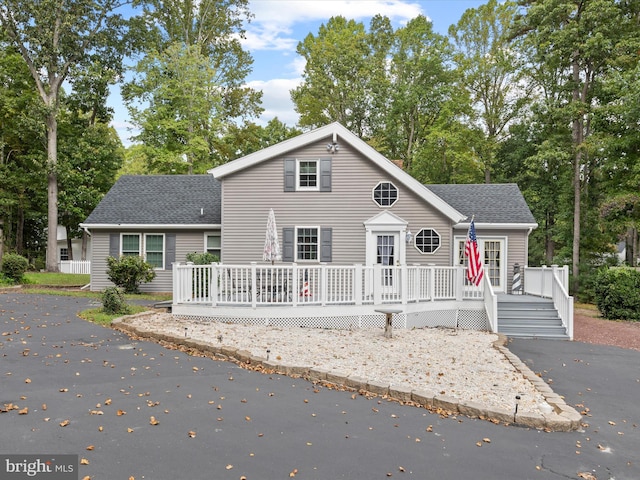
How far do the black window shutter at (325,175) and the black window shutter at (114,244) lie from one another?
847cm

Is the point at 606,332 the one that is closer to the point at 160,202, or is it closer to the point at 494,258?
the point at 494,258

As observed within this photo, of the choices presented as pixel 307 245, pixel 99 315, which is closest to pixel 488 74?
pixel 307 245

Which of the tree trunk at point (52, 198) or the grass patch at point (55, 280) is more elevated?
the tree trunk at point (52, 198)

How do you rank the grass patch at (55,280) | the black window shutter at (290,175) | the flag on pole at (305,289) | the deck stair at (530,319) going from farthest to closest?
1. the grass patch at (55,280)
2. the black window shutter at (290,175)
3. the deck stair at (530,319)
4. the flag on pole at (305,289)

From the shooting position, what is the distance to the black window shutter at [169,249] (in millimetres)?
17719

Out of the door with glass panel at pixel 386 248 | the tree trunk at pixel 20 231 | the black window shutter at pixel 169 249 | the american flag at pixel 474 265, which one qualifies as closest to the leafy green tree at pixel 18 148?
the tree trunk at pixel 20 231

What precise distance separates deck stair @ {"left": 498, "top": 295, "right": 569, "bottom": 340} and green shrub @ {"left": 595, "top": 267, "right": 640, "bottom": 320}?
3.55 metres

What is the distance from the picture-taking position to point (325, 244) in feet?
51.6

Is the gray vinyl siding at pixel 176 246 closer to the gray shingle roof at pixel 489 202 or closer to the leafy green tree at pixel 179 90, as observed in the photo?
the leafy green tree at pixel 179 90

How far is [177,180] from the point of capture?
20578 millimetres

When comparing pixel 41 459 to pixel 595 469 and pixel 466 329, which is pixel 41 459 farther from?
pixel 466 329

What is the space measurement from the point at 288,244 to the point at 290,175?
243 centimetres

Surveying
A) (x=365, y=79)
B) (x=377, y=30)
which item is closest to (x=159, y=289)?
(x=365, y=79)

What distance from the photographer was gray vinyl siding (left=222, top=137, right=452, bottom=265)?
15773mm
